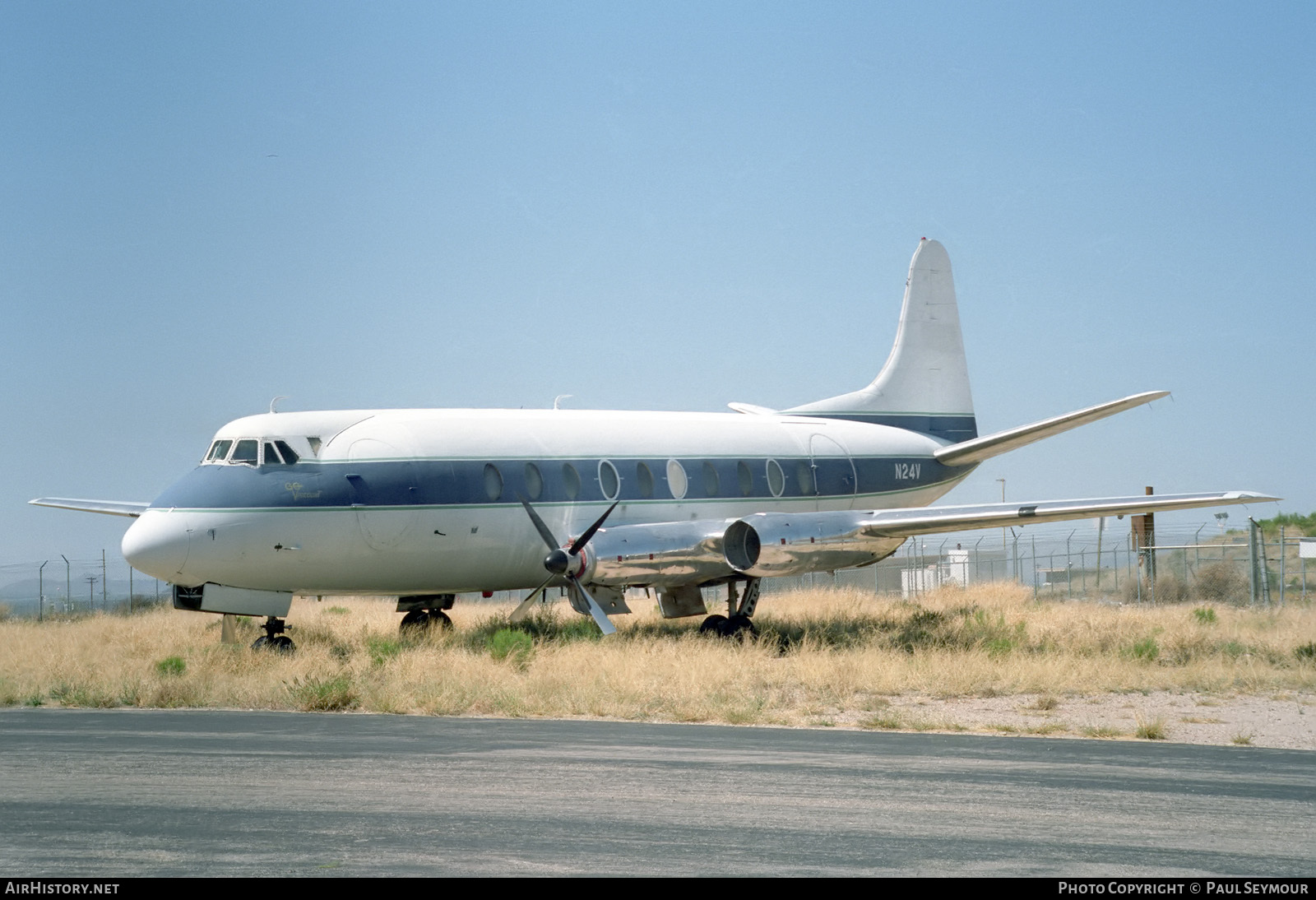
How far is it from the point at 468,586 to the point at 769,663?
19.0ft

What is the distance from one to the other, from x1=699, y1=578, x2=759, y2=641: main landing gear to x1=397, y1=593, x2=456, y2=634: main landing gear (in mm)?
5057

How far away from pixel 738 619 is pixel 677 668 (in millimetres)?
5570

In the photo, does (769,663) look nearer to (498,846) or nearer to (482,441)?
(482,441)

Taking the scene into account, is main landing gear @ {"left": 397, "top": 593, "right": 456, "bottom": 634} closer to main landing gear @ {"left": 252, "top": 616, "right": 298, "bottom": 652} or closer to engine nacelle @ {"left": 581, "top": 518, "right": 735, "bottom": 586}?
main landing gear @ {"left": 252, "top": 616, "right": 298, "bottom": 652}

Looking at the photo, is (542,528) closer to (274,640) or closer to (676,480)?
(676,480)

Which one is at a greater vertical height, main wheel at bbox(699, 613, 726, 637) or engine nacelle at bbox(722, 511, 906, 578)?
engine nacelle at bbox(722, 511, 906, 578)

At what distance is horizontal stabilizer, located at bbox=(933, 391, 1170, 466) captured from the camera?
23953 mm

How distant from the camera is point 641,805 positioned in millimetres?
9273

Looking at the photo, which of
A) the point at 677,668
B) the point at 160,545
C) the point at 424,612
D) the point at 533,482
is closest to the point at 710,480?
the point at 533,482

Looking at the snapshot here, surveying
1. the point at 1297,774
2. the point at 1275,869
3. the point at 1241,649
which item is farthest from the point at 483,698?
the point at 1241,649

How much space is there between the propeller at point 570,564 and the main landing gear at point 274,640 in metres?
3.66

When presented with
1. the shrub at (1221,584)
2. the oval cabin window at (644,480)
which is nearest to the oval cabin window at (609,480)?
the oval cabin window at (644,480)

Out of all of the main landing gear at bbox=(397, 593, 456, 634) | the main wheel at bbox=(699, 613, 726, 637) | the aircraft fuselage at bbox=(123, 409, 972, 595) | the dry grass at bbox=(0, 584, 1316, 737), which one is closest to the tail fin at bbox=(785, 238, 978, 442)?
the aircraft fuselage at bbox=(123, 409, 972, 595)

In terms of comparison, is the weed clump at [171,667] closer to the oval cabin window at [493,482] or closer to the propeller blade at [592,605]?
the oval cabin window at [493,482]
